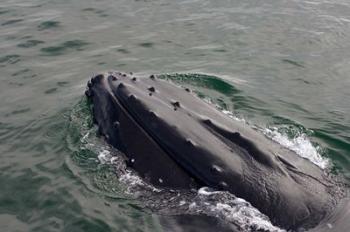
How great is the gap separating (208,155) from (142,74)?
5.76m

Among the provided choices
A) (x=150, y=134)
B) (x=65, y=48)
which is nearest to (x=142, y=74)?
(x=65, y=48)

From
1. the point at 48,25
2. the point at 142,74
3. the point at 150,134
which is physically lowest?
the point at 142,74

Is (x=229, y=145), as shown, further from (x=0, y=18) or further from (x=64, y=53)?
(x=0, y=18)

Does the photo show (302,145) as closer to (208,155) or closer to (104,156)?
(208,155)

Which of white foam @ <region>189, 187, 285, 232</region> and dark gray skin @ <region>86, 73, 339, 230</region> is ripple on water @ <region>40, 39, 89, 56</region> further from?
white foam @ <region>189, 187, 285, 232</region>

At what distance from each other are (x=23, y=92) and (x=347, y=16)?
9434 mm

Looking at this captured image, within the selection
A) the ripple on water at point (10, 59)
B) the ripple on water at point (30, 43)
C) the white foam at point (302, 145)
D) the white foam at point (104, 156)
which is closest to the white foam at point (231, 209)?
the white foam at point (104, 156)

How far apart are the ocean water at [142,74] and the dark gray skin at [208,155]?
21cm

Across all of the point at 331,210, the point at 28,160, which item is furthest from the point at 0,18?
→ the point at 331,210

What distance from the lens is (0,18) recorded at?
52.2ft

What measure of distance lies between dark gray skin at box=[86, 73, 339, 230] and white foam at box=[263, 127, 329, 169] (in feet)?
3.78

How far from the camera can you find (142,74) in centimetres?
1198

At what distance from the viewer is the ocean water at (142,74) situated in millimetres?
7234

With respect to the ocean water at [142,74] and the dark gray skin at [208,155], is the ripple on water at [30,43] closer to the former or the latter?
the ocean water at [142,74]
